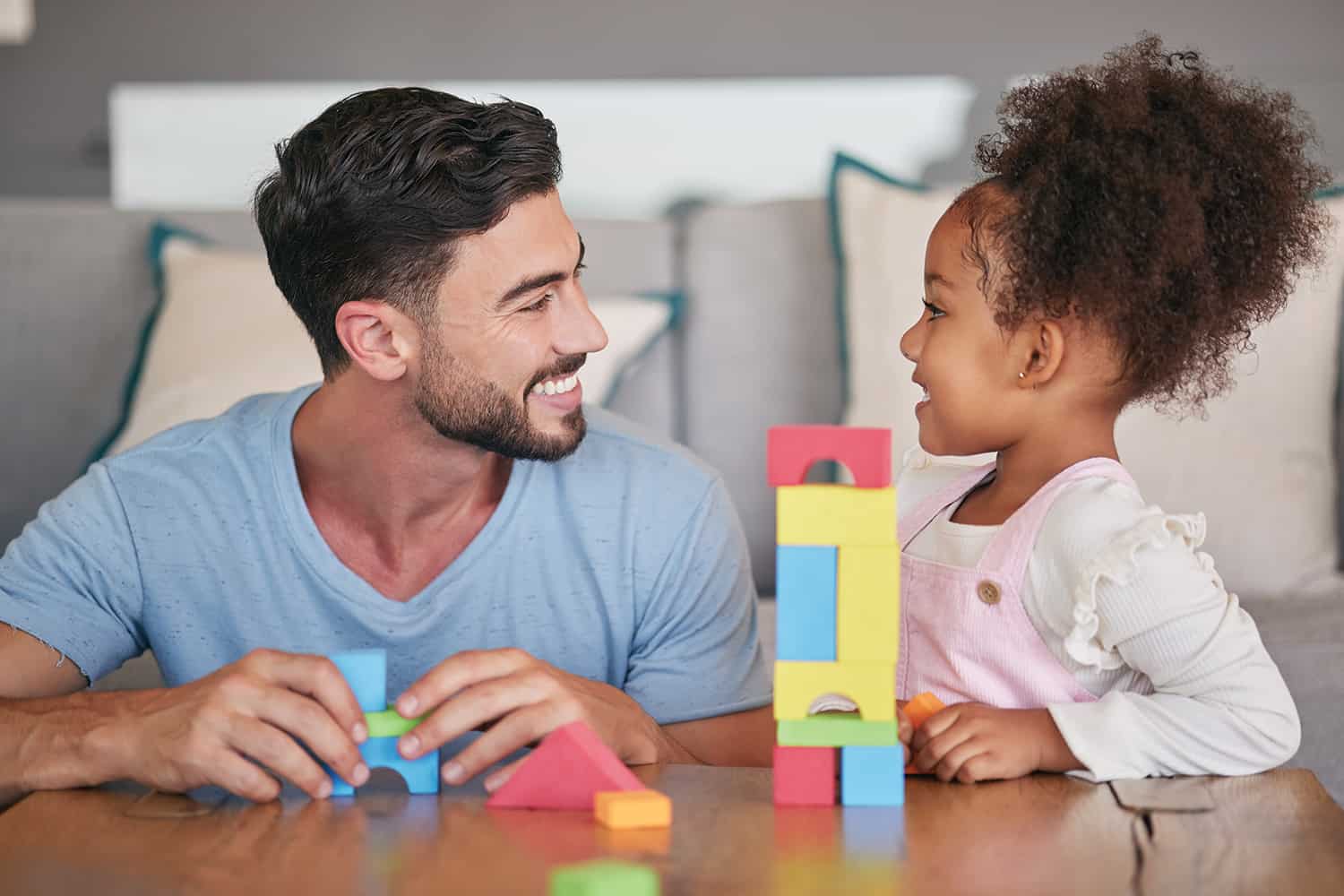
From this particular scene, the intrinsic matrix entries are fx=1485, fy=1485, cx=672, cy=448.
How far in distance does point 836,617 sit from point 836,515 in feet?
0.22

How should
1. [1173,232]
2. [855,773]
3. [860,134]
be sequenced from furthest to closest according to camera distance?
1. [860,134]
2. [1173,232]
3. [855,773]

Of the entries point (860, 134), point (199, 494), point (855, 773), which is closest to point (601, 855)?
point (855, 773)

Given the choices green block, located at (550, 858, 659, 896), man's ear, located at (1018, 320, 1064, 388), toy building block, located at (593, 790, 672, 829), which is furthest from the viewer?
man's ear, located at (1018, 320, 1064, 388)

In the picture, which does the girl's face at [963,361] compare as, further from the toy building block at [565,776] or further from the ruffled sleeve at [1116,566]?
the toy building block at [565,776]

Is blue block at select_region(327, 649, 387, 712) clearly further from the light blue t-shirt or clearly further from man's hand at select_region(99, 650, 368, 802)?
the light blue t-shirt

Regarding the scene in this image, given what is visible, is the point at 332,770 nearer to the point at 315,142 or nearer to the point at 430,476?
the point at 430,476

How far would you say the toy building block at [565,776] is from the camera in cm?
94

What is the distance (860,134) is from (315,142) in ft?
5.03

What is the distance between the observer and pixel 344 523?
146 centimetres

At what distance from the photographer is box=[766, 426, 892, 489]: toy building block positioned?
953mm

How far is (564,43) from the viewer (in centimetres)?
279

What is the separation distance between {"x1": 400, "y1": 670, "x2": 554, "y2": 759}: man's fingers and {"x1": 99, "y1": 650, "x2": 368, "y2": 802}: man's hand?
0.04 meters

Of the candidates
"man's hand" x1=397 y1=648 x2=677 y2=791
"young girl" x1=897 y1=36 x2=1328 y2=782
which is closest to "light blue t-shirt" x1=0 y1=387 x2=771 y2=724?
"young girl" x1=897 y1=36 x2=1328 y2=782

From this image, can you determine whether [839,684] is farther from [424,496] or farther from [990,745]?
[424,496]
